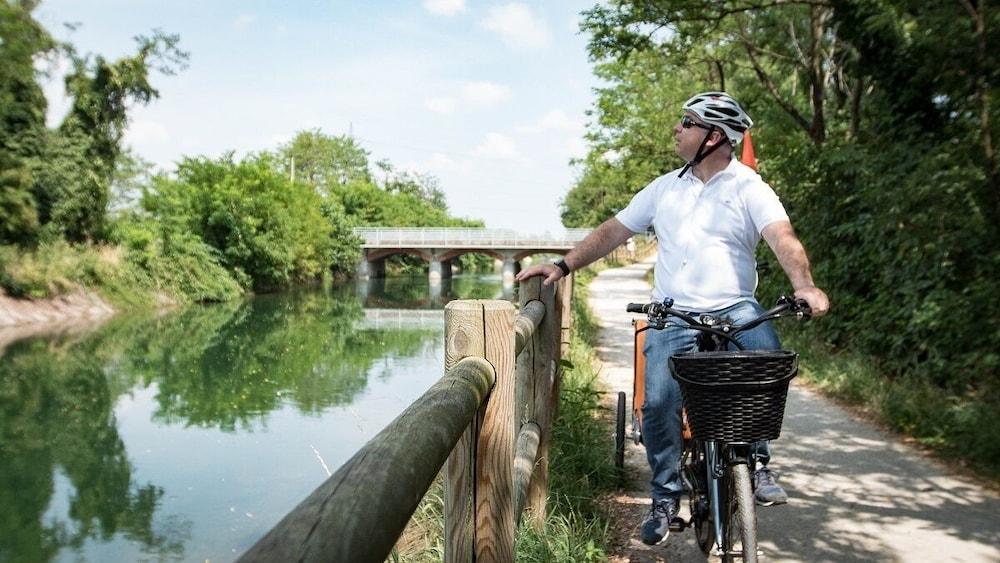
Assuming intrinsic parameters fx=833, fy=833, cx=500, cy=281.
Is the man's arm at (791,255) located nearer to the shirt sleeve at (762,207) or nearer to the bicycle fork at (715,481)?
the shirt sleeve at (762,207)

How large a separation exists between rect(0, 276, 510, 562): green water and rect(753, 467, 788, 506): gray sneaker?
213 inches

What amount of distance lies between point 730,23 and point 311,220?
35521 millimetres

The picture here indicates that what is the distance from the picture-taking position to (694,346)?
116 inches

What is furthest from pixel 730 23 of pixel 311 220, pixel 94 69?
pixel 311 220

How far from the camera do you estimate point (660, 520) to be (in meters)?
3.09

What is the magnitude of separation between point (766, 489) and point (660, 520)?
17.5 inches

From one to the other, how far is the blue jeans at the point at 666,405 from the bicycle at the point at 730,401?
4.6 inches

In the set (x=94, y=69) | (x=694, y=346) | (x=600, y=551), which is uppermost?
(x=94, y=69)

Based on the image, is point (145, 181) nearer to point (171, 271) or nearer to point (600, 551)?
point (171, 271)

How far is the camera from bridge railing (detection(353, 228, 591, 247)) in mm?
54562

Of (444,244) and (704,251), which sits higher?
(444,244)

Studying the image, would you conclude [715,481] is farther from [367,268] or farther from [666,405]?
[367,268]

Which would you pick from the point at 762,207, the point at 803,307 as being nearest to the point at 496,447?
the point at 803,307

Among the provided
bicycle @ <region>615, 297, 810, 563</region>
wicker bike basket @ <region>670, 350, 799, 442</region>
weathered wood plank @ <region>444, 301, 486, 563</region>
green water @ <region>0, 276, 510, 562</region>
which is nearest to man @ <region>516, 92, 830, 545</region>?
bicycle @ <region>615, 297, 810, 563</region>
